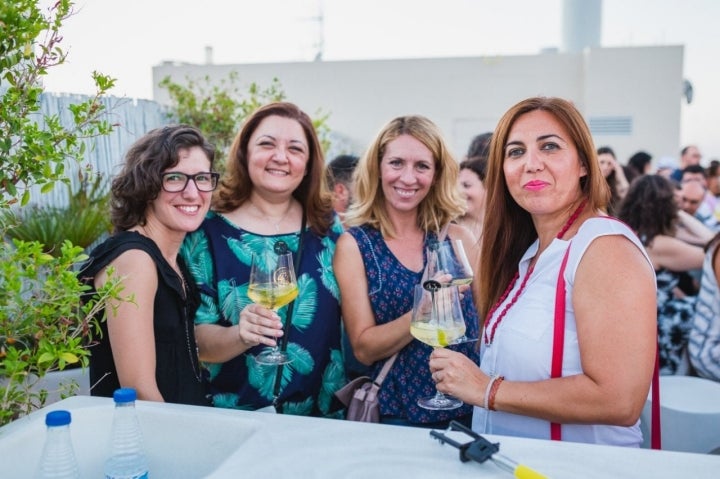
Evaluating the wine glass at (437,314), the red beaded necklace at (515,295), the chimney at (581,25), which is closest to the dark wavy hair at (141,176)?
the wine glass at (437,314)

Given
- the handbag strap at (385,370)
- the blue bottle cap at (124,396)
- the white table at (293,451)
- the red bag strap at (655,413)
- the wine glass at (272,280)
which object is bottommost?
the handbag strap at (385,370)

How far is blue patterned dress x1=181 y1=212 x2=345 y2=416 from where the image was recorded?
8.52ft

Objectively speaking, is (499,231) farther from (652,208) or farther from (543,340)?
(652,208)

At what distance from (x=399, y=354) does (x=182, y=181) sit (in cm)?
119

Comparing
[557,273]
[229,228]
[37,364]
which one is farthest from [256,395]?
[557,273]

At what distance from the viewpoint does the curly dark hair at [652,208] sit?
4613mm

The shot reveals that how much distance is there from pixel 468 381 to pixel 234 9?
42.6 ft

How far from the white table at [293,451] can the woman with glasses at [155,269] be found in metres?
0.28

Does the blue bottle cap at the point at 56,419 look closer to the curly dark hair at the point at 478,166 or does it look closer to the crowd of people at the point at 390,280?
the crowd of people at the point at 390,280

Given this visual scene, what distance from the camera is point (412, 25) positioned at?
70.0ft

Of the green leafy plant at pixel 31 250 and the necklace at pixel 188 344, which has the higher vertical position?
the green leafy plant at pixel 31 250

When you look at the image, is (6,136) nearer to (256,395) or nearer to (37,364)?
(37,364)

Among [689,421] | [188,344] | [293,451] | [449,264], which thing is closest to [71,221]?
[188,344]

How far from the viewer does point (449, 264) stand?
234 centimetres
